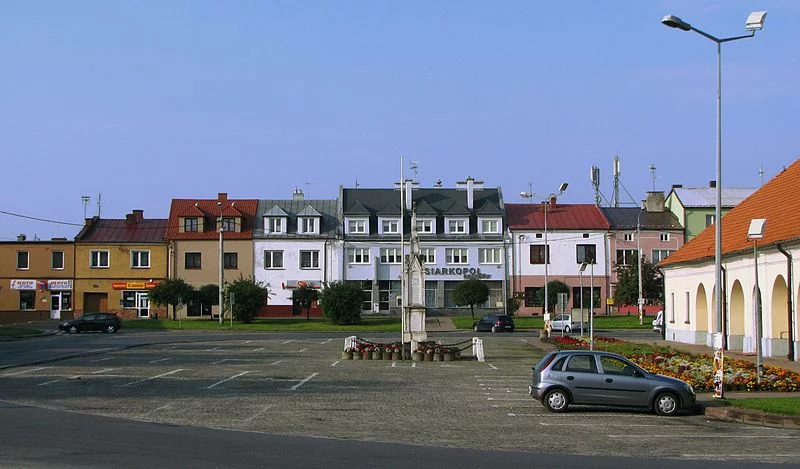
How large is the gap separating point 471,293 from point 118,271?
103 ft

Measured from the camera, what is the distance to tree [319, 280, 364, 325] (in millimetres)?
71625

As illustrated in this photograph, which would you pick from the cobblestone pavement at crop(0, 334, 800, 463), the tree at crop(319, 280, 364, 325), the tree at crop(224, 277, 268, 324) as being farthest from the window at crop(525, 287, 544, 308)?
the cobblestone pavement at crop(0, 334, 800, 463)

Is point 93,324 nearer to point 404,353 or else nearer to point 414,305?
point 414,305

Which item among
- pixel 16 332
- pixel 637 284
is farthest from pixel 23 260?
pixel 637 284

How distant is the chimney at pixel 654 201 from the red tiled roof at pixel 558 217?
4779 mm

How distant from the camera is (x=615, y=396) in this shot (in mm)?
20438

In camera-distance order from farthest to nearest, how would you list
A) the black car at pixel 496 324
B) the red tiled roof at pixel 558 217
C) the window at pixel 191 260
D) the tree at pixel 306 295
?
1. the red tiled roof at pixel 558 217
2. the window at pixel 191 260
3. the tree at pixel 306 295
4. the black car at pixel 496 324

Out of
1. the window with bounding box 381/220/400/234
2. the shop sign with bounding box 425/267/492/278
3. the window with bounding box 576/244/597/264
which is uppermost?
the window with bounding box 381/220/400/234

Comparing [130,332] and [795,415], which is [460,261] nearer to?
[130,332]

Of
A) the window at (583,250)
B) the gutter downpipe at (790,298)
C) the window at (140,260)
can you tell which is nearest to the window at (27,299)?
the window at (140,260)

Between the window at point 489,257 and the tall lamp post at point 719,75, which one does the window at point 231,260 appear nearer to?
the window at point 489,257

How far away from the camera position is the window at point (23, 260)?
83750 mm

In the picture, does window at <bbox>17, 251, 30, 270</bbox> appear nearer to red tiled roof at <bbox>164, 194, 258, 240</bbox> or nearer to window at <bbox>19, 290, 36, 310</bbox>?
window at <bbox>19, 290, 36, 310</bbox>

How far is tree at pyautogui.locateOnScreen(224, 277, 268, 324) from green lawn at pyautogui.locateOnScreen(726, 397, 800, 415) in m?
55.4
